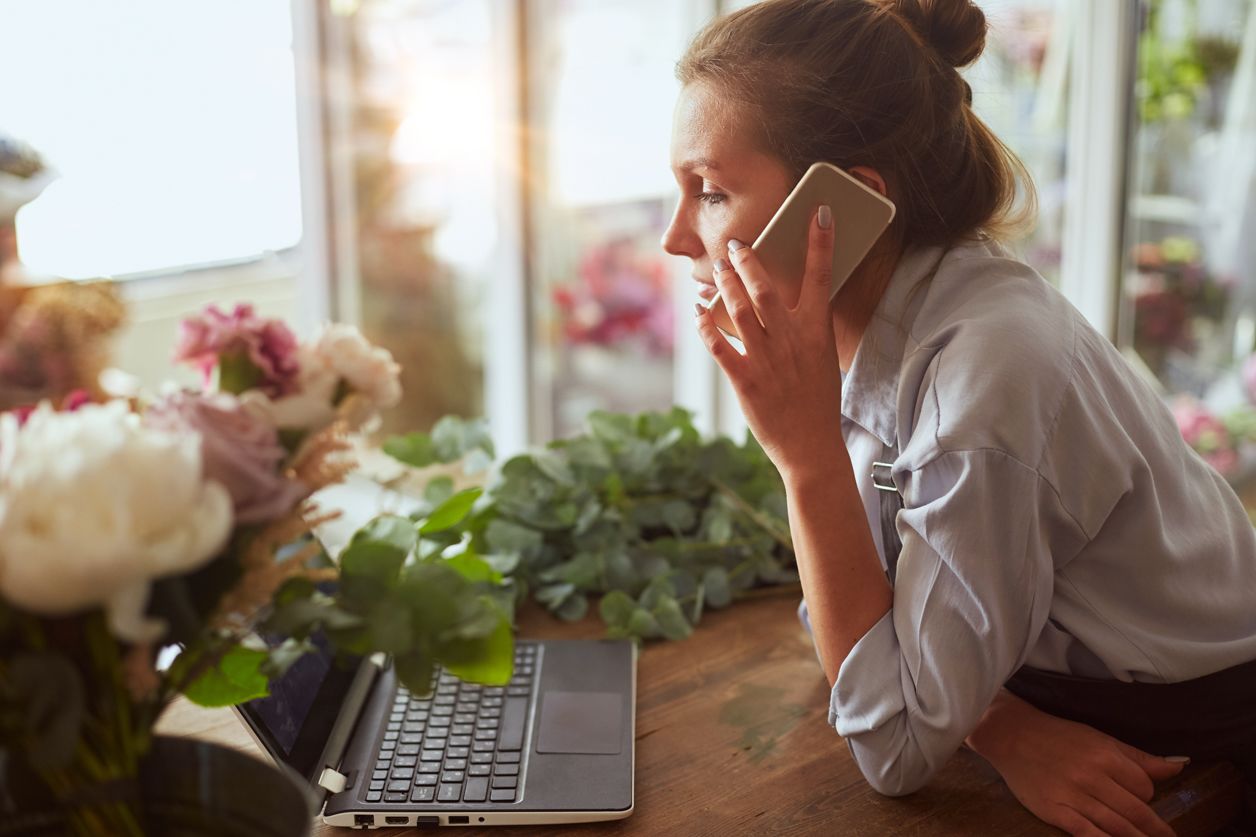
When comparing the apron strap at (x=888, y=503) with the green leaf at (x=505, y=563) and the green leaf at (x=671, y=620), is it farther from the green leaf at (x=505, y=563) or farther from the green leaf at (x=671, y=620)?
the green leaf at (x=505, y=563)

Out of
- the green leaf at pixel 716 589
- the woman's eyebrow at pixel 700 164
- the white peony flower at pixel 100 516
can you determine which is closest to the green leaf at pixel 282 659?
the white peony flower at pixel 100 516

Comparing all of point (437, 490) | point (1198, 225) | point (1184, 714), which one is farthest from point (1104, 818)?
point (1198, 225)

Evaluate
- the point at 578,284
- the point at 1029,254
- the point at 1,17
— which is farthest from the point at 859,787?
the point at 1029,254

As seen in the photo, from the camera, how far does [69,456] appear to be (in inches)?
17.7

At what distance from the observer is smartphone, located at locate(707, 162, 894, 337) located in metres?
0.92

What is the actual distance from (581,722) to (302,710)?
24 centimetres

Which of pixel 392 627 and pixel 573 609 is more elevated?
pixel 392 627

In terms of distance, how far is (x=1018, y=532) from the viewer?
0.81 meters

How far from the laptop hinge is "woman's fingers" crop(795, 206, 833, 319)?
536mm

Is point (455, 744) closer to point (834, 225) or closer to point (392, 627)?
point (392, 627)

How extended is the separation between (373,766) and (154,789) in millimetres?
336

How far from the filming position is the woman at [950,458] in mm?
821

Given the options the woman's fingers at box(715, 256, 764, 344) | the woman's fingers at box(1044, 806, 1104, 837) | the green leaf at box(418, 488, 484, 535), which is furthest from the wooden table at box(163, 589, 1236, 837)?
the woman's fingers at box(715, 256, 764, 344)

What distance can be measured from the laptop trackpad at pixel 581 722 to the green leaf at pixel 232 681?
31 cm
